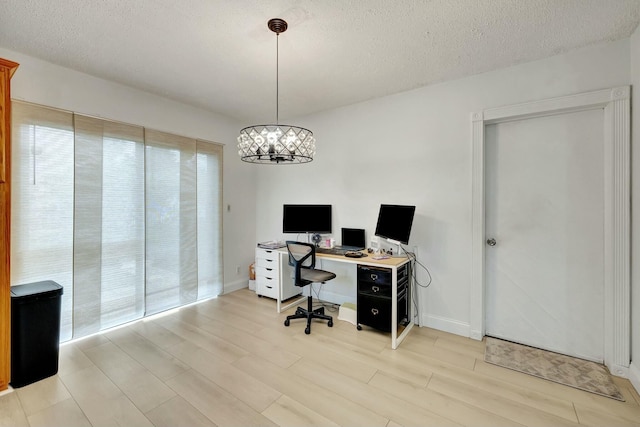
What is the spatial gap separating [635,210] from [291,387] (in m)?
2.96

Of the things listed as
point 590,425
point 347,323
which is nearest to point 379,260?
point 347,323

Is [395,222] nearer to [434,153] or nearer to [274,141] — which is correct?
[434,153]

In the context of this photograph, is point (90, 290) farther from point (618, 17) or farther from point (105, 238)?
point (618, 17)

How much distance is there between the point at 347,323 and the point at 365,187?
1.69 meters

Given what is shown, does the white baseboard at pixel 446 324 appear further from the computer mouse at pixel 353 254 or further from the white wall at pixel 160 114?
the white wall at pixel 160 114

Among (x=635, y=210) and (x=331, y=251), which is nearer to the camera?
(x=635, y=210)

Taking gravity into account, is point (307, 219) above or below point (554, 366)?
above

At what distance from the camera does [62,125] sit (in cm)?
264

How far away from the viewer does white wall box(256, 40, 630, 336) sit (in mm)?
2434

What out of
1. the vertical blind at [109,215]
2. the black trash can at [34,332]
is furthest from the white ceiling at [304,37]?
the black trash can at [34,332]

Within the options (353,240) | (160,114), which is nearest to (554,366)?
(353,240)

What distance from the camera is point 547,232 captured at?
101 inches

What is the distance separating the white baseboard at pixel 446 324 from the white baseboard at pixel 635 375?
113cm

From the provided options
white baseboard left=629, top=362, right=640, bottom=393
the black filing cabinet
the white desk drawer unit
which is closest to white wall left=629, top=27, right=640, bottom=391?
white baseboard left=629, top=362, right=640, bottom=393
